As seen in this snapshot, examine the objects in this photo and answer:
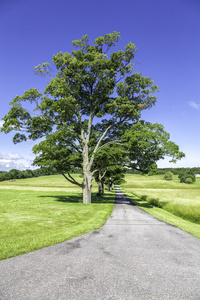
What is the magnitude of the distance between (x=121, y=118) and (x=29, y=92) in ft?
39.8

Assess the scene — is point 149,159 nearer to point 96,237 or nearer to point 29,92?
point 96,237

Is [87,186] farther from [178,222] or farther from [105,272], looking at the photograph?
[105,272]

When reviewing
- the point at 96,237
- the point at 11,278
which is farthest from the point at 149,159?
the point at 11,278

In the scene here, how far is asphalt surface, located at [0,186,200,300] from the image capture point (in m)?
3.46

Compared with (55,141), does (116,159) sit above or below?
below

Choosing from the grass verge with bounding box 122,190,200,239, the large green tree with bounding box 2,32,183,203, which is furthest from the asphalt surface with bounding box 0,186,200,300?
the large green tree with bounding box 2,32,183,203

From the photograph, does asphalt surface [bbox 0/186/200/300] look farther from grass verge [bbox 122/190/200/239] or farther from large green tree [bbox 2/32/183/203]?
large green tree [bbox 2/32/183/203]

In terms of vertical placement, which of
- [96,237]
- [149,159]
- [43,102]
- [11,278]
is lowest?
[96,237]

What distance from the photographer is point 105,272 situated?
170 inches

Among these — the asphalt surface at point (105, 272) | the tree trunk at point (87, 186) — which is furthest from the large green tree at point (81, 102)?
the asphalt surface at point (105, 272)

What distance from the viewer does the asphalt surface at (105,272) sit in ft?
11.3

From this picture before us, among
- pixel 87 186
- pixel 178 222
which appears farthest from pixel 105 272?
pixel 87 186

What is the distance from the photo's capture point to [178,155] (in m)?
19.4

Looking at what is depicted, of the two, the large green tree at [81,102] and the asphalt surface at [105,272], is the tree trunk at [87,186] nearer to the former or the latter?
the large green tree at [81,102]
